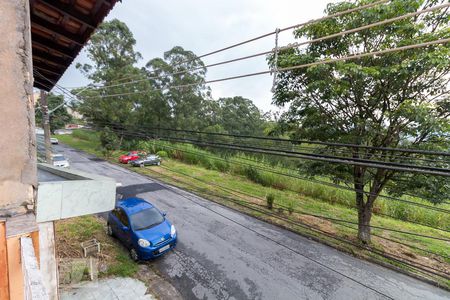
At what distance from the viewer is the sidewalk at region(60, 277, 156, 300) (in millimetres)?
4617

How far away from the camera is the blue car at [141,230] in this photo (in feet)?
19.2

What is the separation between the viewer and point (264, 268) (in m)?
5.91

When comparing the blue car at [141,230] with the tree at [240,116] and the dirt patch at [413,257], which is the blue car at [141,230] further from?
the tree at [240,116]

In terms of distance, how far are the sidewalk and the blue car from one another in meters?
0.82

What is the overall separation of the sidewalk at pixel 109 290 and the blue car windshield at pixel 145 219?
1446 millimetres

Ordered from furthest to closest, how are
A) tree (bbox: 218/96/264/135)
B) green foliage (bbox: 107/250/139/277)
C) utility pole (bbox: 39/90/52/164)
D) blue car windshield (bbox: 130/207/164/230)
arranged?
tree (bbox: 218/96/264/135) → utility pole (bbox: 39/90/52/164) → blue car windshield (bbox: 130/207/164/230) → green foliage (bbox: 107/250/139/277)

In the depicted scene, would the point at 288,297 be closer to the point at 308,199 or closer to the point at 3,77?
the point at 3,77

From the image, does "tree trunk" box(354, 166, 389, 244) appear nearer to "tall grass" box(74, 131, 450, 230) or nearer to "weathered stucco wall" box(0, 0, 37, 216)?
"tall grass" box(74, 131, 450, 230)

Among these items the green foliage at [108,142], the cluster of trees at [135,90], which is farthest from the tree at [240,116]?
the green foliage at [108,142]

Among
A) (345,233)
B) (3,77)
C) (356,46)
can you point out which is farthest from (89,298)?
(356,46)

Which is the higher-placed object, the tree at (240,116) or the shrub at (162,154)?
the tree at (240,116)

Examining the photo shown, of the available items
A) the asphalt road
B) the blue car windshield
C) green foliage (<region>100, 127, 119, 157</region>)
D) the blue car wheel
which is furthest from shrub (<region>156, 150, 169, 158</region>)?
the blue car wheel

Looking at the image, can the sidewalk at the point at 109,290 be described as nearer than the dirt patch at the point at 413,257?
Yes

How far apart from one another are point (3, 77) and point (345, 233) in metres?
9.82
